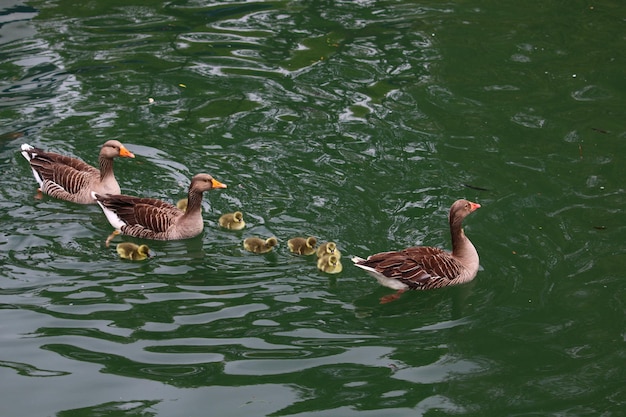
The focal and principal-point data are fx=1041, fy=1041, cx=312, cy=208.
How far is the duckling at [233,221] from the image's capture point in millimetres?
11055

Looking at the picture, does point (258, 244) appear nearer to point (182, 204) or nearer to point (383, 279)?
point (383, 279)

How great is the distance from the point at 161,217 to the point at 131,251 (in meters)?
0.89

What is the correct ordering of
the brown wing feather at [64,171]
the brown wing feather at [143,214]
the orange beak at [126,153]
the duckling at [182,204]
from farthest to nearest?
1. the duckling at [182,204]
2. the brown wing feather at [64,171]
3. the orange beak at [126,153]
4. the brown wing feather at [143,214]

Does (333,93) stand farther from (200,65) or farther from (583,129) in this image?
(583,129)

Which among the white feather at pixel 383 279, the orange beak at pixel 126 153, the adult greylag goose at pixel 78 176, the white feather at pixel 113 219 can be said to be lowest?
the white feather at pixel 383 279

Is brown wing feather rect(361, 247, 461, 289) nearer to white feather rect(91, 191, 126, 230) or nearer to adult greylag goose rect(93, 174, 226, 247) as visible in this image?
adult greylag goose rect(93, 174, 226, 247)

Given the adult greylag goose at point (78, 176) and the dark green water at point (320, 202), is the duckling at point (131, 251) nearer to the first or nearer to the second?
the dark green water at point (320, 202)

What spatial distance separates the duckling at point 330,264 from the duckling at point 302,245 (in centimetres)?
30

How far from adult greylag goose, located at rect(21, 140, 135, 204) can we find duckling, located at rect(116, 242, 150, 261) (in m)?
1.52

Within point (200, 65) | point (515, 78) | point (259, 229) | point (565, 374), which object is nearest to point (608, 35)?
point (515, 78)

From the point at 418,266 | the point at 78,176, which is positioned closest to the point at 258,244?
the point at 418,266

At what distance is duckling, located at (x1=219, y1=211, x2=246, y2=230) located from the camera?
1105 cm

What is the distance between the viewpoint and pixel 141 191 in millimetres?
12539

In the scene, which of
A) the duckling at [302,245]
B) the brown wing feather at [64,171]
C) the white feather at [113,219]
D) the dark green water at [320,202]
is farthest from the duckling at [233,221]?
the brown wing feather at [64,171]
